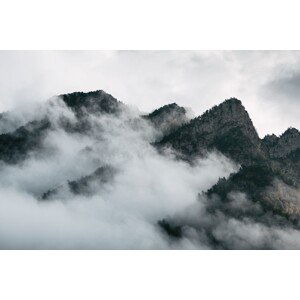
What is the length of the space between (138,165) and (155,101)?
12.4 m

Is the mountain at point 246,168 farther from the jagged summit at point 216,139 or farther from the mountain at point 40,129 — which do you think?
the mountain at point 40,129

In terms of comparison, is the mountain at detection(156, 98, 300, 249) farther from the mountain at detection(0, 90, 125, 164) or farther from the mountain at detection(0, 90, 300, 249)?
the mountain at detection(0, 90, 125, 164)

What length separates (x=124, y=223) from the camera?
23.9 metres

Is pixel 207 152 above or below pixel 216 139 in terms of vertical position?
below

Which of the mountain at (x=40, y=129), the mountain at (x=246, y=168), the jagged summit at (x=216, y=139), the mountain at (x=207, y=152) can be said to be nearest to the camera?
the mountain at (x=207, y=152)

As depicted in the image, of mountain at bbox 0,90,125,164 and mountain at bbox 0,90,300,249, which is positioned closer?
mountain at bbox 0,90,300,249

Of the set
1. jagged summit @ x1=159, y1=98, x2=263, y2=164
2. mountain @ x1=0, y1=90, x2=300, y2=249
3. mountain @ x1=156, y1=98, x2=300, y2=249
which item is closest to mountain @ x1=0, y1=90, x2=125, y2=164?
mountain @ x1=0, y1=90, x2=300, y2=249

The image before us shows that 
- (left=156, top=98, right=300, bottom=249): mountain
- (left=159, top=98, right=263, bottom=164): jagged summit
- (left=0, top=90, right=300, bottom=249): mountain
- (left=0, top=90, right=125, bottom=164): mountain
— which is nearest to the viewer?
(left=0, top=90, right=300, bottom=249): mountain

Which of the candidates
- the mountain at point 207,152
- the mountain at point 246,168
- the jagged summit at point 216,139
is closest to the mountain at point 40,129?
the mountain at point 207,152

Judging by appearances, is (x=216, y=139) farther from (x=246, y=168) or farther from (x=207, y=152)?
(x=246, y=168)

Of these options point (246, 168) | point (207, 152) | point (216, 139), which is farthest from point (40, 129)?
point (216, 139)

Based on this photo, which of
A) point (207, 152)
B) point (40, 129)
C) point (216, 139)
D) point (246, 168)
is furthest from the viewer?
point (216, 139)
